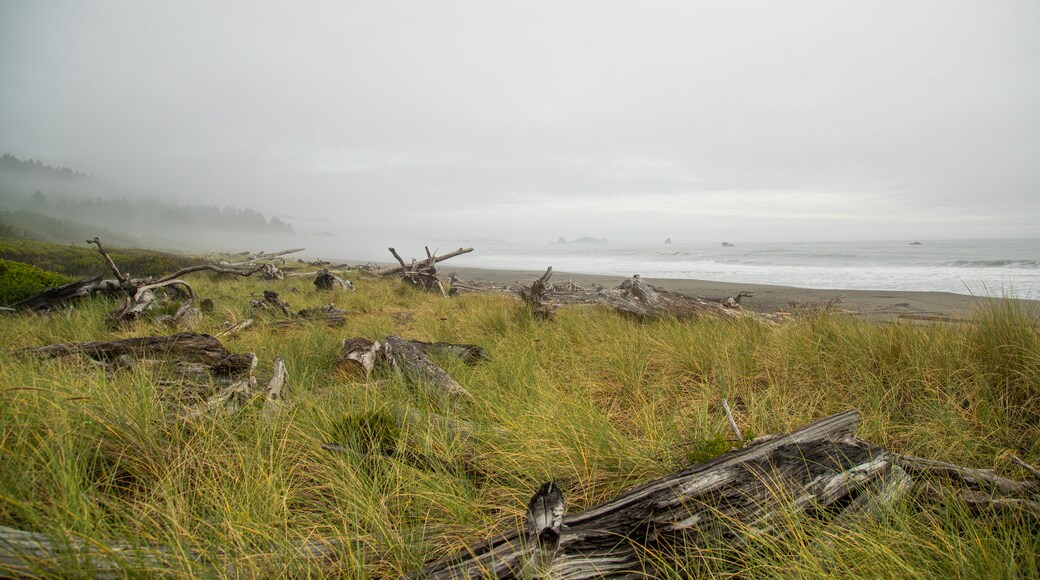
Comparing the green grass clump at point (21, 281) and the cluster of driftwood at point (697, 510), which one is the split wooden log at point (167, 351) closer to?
the cluster of driftwood at point (697, 510)

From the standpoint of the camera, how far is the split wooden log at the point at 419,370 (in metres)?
3.25

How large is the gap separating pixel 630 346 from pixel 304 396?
10.1 feet

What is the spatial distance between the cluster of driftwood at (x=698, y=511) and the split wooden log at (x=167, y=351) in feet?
7.83

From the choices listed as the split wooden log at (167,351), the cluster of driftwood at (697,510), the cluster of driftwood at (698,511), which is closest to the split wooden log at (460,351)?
the split wooden log at (167,351)

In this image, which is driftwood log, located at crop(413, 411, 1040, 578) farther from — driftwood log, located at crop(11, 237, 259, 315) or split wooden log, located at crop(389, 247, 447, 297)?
split wooden log, located at crop(389, 247, 447, 297)

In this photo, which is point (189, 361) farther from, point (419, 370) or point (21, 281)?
point (21, 281)

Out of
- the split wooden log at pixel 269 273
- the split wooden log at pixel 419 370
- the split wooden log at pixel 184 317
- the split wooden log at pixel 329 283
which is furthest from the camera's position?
the split wooden log at pixel 269 273

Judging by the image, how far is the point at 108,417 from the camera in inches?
85.2

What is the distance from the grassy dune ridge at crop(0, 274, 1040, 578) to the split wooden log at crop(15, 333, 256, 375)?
199mm

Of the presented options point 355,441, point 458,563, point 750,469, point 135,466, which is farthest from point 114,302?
point 750,469

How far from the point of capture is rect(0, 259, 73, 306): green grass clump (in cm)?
654

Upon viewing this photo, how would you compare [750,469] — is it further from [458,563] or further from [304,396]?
[304,396]

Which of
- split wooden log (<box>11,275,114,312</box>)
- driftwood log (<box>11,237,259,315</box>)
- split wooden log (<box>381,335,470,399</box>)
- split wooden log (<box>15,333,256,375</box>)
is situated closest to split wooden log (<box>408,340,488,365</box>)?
split wooden log (<box>381,335,470,399</box>)

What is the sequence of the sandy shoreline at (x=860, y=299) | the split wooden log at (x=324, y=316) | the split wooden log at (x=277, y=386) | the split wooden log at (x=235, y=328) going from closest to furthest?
the split wooden log at (x=277, y=386), the split wooden log at (x=235, y=328), the split wooden log at (x=324, y=316), the sandy shoreline at (x=860, y=299)
